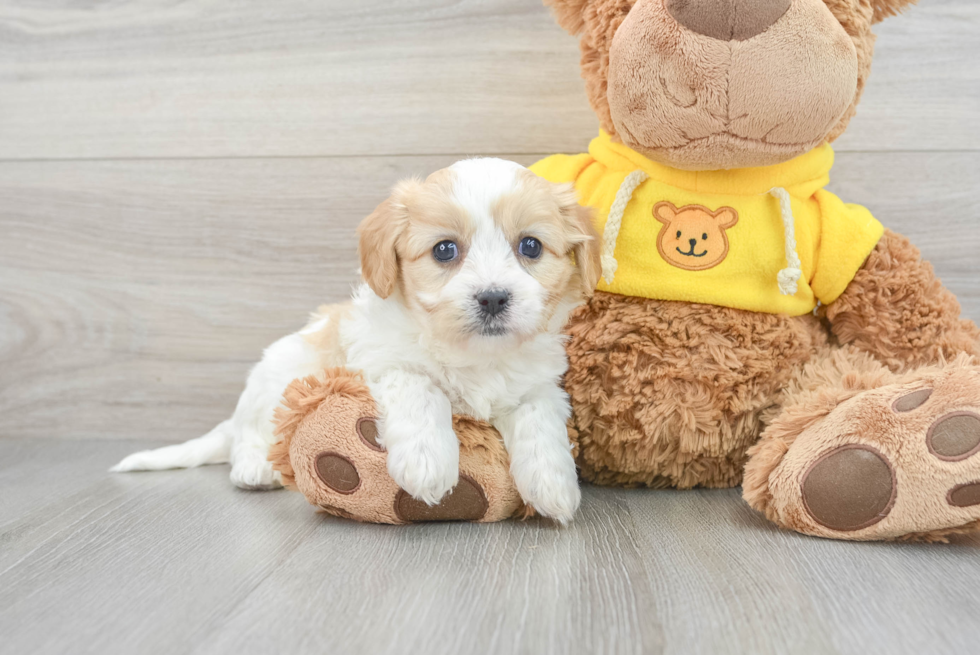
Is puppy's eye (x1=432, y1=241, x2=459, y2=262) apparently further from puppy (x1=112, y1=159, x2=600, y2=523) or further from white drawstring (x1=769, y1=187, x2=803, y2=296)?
white drawstring (x1=769, y1=187, x2=803, y2=296)

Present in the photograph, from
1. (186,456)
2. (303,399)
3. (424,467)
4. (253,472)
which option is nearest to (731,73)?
(424,467)

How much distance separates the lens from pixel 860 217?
135 centimetres

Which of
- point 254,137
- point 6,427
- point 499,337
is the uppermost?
point 254,137

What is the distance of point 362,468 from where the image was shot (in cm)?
119

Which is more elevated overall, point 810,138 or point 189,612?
point 810,138

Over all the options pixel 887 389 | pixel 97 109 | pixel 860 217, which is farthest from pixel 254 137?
pixel 887 389

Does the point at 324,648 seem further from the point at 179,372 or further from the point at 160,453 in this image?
the point at 179,372

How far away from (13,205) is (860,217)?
200 centimetres

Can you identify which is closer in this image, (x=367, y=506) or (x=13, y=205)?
(x=367, y=506)

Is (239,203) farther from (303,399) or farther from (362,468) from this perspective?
(362,468)

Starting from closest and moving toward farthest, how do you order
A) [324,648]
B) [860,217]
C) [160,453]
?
1. [324,648]
2. [860,217]
3. [160,453]

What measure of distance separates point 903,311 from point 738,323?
290 millimetres

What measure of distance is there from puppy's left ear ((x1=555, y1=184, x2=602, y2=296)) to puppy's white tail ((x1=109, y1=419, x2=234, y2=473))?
35.7 inches

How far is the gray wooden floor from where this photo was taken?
3.99 feet
